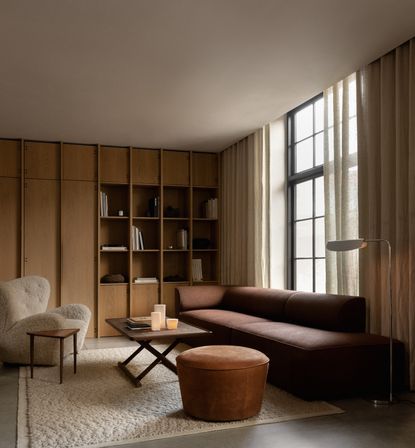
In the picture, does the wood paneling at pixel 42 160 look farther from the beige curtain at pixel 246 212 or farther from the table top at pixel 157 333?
the table top at pixel 157 333

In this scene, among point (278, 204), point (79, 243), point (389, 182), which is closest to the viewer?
point (389, 182)

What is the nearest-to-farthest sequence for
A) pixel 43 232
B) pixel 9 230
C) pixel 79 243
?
pixel 9 230
pixel 43 232
pixel 79 243

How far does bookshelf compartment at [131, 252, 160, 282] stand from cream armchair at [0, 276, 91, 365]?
1895mm

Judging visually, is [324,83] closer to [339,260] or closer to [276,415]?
[339,260]

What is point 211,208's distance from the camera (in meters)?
7.70

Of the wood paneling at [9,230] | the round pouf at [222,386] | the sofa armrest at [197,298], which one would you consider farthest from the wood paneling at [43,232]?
the round pouf at [222,386]

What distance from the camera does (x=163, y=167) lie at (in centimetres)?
750

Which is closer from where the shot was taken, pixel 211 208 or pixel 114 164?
pixel 114 164

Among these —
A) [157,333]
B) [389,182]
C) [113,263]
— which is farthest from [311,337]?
[113,263]

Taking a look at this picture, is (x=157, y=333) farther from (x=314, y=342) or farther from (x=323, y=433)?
(x=323, y=433)

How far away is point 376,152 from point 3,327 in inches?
153

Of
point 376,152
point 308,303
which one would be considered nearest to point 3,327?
point 308,303

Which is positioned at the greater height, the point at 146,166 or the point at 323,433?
the point at 146,166

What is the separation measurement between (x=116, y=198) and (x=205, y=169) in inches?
54.2
